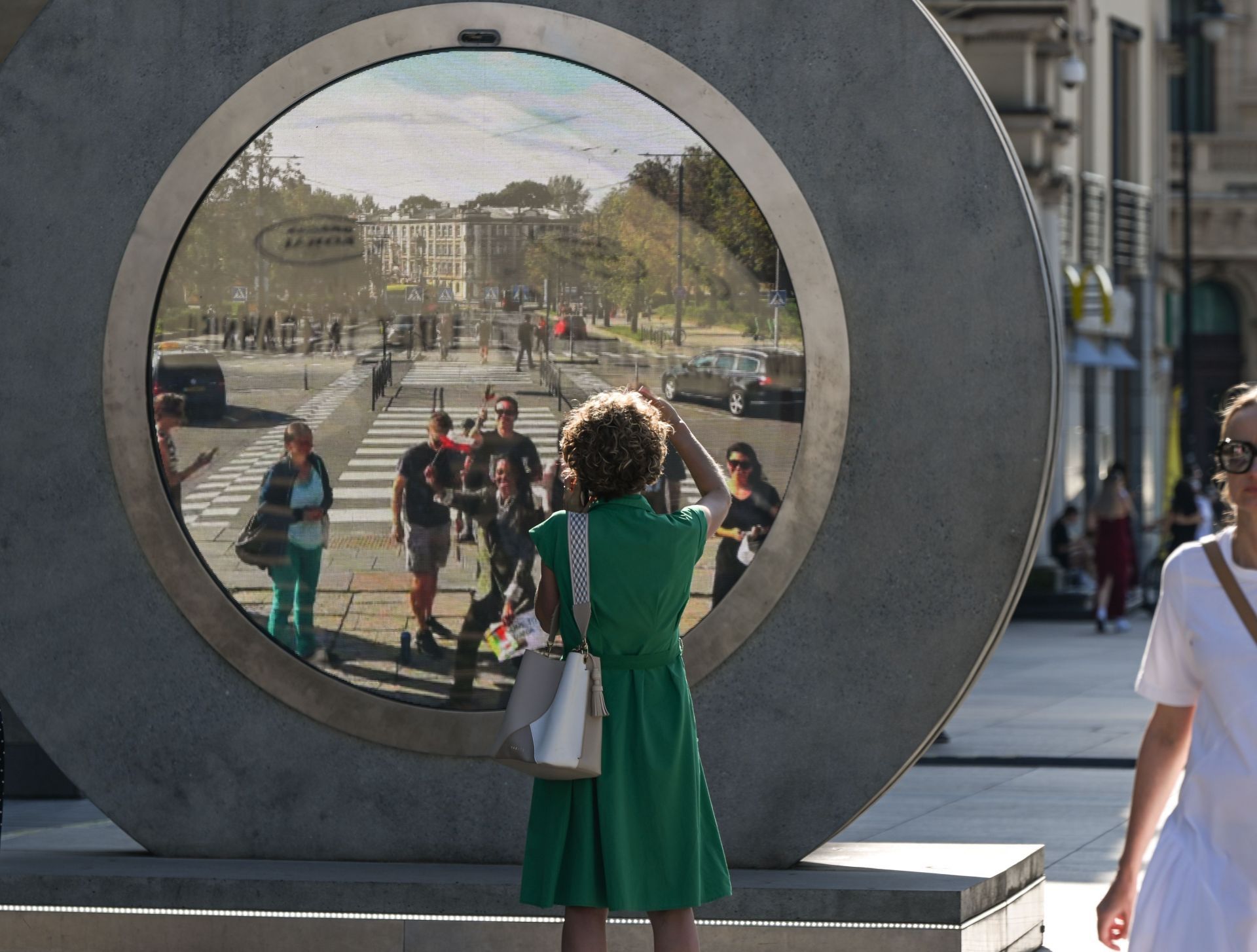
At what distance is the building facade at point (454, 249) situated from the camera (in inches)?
226

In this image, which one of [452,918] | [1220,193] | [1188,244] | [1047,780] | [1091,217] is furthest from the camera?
[1220,193]

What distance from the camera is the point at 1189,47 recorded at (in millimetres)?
32719

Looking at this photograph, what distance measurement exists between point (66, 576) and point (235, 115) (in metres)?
1.58

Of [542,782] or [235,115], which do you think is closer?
[542,782]

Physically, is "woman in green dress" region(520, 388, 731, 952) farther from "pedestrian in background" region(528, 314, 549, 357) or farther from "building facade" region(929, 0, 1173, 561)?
"building facade" region(929, 0, 1173, 561)

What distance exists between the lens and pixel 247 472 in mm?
5812

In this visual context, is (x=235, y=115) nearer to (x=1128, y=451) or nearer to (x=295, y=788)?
(x=295, y=788)

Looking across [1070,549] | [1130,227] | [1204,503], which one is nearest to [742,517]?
[1204,503]

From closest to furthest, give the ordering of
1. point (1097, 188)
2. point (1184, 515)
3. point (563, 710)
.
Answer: point (563, 710)
point (1184, 515)
point (1097, 188)

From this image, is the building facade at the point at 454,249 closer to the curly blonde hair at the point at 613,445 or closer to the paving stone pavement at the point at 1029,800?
the curly blonde hair at the point at 613,445

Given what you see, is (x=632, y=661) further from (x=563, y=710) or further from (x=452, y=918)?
(x=452, y=918)

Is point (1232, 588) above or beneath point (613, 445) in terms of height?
beneath

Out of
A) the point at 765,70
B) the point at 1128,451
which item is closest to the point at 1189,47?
the point at 1128,451

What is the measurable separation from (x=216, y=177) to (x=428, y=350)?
2.87 feet
